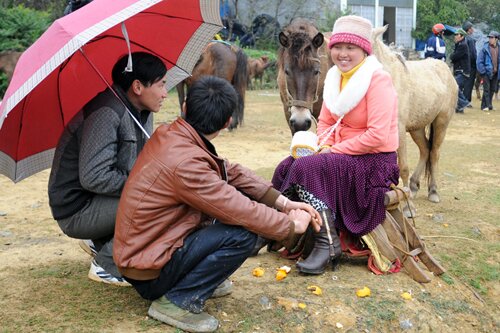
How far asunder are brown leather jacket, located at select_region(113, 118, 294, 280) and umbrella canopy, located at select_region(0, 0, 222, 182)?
663mm

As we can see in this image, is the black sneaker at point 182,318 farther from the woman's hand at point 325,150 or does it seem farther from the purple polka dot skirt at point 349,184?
the woman's hand at point 325,150

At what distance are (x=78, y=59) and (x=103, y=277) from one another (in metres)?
1.45

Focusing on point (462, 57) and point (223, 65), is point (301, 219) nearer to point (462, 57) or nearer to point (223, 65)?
point (223, 65)

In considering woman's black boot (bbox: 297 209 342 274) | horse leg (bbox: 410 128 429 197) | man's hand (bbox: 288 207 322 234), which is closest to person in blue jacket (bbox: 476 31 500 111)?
horse leg (bbox: 410 128 429 197)

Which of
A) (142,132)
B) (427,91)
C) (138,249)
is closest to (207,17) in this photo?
(142,132)

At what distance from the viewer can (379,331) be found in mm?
3846

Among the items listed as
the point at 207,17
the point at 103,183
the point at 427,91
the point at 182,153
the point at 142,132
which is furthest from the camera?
the point at 427,91

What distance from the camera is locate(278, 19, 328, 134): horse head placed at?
236 inches

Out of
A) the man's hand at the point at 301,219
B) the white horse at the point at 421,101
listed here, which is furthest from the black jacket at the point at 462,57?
the man's hand at the point at 301,219

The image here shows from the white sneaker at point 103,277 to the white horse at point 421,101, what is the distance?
325 cm

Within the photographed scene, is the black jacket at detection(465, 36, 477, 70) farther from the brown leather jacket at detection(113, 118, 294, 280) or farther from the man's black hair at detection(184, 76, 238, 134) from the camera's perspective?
the brown leather jacket at detection(113, 118, 294, 280)

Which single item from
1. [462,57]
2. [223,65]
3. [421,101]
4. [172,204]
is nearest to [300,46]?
[421,101]

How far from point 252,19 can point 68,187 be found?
25.7 meters

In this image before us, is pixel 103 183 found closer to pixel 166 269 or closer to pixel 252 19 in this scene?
pixel 166 269
